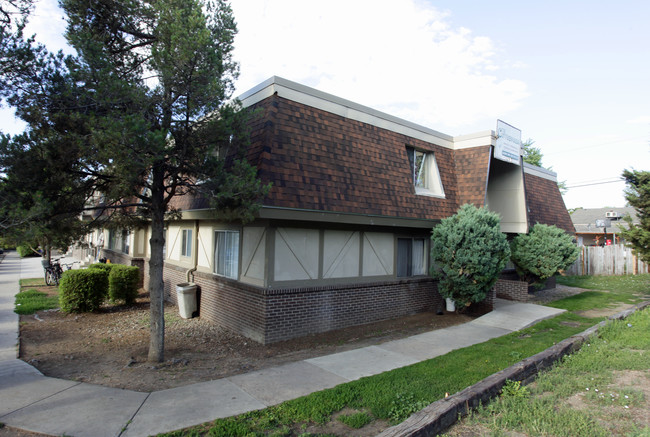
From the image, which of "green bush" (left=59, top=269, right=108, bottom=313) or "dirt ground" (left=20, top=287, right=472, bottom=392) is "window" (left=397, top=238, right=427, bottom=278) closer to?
"dirt ground" (left=20, top=287, right=472, bottom=392)

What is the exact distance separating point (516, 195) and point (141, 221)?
11.4m

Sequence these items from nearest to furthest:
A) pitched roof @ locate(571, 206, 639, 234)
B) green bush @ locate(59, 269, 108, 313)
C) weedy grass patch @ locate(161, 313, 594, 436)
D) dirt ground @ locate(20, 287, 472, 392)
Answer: weedy grass patch @ locate(161, 313, 594, 436), dirt ground @ locate(20, 287, 472, 392), green bush @ locate(59, 269, 108, 313), pitched roof @ locate(571, 206, 639, 234)

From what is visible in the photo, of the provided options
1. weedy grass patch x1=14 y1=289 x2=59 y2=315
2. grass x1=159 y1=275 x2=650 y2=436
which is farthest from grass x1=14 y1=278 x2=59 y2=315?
grass x1=159 y1=275 x2=650 y2=436

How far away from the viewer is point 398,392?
5297 millimetres

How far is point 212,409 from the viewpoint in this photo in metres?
4.75

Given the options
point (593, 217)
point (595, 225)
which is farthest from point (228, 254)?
point (593, 217)

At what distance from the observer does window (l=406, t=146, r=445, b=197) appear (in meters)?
11.7

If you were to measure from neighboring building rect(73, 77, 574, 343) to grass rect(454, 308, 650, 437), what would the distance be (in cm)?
447

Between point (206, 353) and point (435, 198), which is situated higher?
point (435, 198)

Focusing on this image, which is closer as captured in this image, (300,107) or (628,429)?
(628,429)

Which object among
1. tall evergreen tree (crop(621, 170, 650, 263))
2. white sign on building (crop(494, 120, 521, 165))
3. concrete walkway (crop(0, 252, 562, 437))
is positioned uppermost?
white sign on building (crop(494, 120, 521, 165))

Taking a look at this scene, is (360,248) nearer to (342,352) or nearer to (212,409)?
(342,352)

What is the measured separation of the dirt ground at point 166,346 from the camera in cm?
632

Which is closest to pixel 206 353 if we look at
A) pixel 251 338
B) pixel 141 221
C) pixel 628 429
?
pixel 251 338
